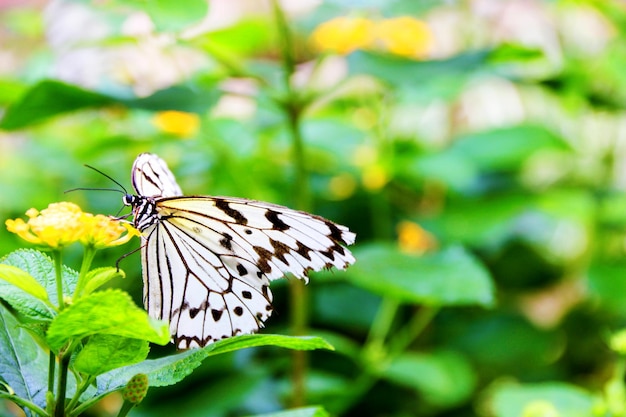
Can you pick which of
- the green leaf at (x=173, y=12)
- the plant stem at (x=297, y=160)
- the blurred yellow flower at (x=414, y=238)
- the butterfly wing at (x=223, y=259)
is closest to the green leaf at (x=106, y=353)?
the butterfly wing at (x=223, y=259)

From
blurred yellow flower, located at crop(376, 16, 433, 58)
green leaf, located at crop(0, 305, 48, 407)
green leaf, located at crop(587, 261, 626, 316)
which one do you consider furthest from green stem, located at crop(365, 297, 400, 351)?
green leaf, located at crop(0, 305, 48, 407)

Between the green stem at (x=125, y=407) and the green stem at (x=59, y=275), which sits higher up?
the green stem at (x=59, y=275)

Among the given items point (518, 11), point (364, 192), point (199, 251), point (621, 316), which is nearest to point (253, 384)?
point (199, 251)

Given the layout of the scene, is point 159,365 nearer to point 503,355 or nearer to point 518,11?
point 503,355

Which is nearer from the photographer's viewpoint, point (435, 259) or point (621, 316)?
point (435, 259)

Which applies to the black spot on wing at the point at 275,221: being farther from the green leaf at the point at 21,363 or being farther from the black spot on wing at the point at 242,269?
the green leaf at the point at 21,363

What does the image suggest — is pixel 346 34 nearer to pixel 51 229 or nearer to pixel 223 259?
pixel 223 259

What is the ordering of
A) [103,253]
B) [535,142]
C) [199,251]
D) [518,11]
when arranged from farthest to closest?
[518,11] < [535,142] < [103,253] < [199,251]

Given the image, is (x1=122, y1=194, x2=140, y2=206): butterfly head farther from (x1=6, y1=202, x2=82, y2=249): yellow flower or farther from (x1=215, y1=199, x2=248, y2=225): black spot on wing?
(x1=6, y1=202, x2=82, y2=249): yellow flower
